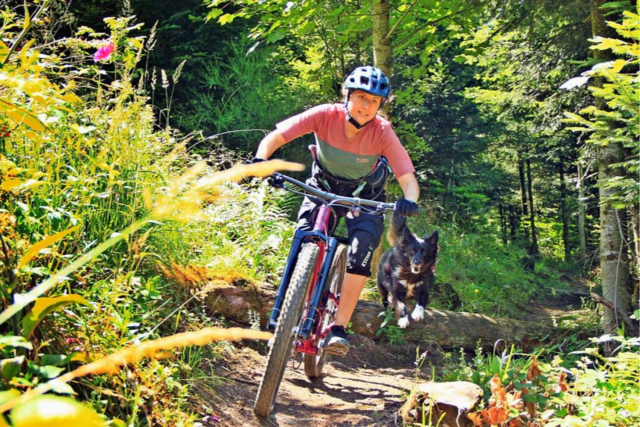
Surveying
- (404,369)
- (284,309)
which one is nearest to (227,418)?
(284,309)

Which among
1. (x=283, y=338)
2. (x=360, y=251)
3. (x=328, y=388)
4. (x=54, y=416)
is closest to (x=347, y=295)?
(x=360, y=251)

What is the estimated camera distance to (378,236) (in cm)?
493

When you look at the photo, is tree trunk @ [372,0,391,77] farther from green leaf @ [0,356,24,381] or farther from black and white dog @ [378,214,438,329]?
green leaf @ [0,356,24,381]

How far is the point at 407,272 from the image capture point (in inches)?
291

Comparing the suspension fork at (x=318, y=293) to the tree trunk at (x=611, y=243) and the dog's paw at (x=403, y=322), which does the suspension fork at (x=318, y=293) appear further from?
the tree trunk at (x=611, y=243)

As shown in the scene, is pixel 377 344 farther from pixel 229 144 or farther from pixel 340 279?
pixel 229 144

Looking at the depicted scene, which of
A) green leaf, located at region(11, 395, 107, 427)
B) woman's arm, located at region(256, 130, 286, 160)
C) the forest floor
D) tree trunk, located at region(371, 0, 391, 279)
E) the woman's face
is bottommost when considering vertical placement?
the forest floor

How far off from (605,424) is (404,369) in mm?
3547

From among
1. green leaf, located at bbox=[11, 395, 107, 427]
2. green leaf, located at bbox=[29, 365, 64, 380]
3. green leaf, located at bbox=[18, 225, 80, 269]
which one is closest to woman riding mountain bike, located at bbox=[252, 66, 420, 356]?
green leaf, located at bbox=[29, 365, 64, 380]

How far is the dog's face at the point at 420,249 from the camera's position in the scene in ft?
24.5

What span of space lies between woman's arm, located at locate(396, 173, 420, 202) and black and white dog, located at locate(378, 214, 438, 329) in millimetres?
2276

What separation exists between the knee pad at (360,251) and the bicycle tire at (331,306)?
0.51ft

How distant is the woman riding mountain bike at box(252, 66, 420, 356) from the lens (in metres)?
4.75

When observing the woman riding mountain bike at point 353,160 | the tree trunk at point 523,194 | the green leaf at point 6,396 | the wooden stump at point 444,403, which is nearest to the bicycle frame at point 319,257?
the woman riding mountain bike at point 353,160
